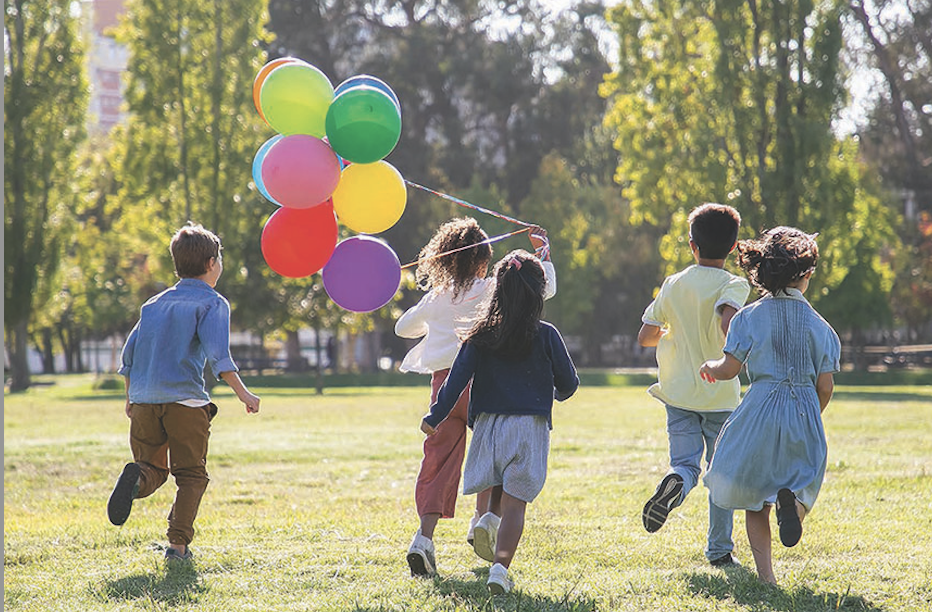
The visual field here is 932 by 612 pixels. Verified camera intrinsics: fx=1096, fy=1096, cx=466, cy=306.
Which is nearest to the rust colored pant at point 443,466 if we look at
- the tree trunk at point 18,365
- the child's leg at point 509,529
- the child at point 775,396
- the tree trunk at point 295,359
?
the child's leg at point 509,529

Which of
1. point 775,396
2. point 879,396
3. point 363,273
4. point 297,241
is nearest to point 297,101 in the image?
point 297,241

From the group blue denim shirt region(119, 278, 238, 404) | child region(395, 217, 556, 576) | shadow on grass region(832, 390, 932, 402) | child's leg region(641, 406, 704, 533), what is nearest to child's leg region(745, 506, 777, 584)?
child's leg region(641, 406, 704, 533)

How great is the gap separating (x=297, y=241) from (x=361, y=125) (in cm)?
71

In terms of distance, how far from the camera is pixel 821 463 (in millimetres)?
4617

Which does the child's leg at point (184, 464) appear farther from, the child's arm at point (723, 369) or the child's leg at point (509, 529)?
the child's arm at point (723, 369)

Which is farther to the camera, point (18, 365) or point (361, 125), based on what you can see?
point (18, 365)

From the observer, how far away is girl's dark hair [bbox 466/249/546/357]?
15.8ft

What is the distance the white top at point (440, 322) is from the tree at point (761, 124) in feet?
70.6

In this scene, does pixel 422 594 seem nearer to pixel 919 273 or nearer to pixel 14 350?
pixel 14 350

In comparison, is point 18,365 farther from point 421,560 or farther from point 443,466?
point 421,560

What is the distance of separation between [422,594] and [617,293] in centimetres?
4160

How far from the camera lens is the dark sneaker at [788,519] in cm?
436

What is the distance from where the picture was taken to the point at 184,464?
5500 millimetres

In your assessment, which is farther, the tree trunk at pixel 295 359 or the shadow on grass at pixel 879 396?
the tree trunk at pixel 295 359
